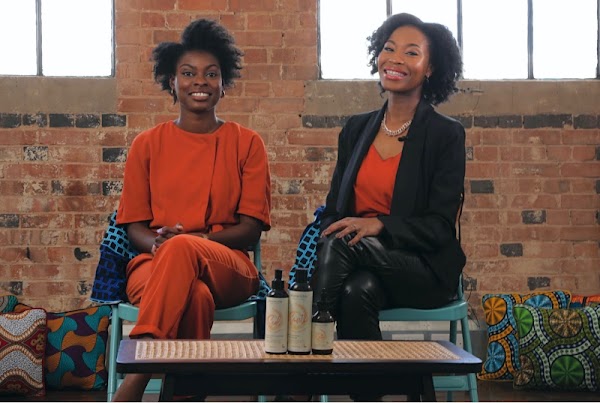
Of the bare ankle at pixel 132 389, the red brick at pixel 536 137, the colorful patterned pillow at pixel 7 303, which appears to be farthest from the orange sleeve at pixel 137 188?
the red brick at pixel 536 137

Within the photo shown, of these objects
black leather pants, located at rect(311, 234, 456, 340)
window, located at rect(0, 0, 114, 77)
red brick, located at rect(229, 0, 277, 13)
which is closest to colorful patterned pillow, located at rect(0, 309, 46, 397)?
window, located at rect(0, 0, 114, 77)

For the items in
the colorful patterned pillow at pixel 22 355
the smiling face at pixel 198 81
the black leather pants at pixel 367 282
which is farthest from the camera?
the colorful patterned pillow at pixel 22 355

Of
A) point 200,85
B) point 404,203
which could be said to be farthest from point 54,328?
point 404,203

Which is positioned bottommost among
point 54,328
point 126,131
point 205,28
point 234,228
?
point 54,328

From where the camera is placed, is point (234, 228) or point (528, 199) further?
point (528, 199)

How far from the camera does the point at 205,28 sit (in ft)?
12.0

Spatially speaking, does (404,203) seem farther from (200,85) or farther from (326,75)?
(326,75)

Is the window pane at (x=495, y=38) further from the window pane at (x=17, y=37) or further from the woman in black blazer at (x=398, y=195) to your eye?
the window pane at (x=17, y=37)

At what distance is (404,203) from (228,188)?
0.65 meters

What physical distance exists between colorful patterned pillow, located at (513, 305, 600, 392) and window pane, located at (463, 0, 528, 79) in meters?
1.46

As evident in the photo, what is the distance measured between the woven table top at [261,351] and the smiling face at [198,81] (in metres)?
1.25

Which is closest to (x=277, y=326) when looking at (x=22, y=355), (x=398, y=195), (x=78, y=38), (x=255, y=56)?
(x=398, y=195)

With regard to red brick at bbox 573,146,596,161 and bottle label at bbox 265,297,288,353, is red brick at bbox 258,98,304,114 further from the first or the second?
bottle label at bbox 265,297,288,353

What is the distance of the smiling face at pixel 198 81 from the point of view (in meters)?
3.58
